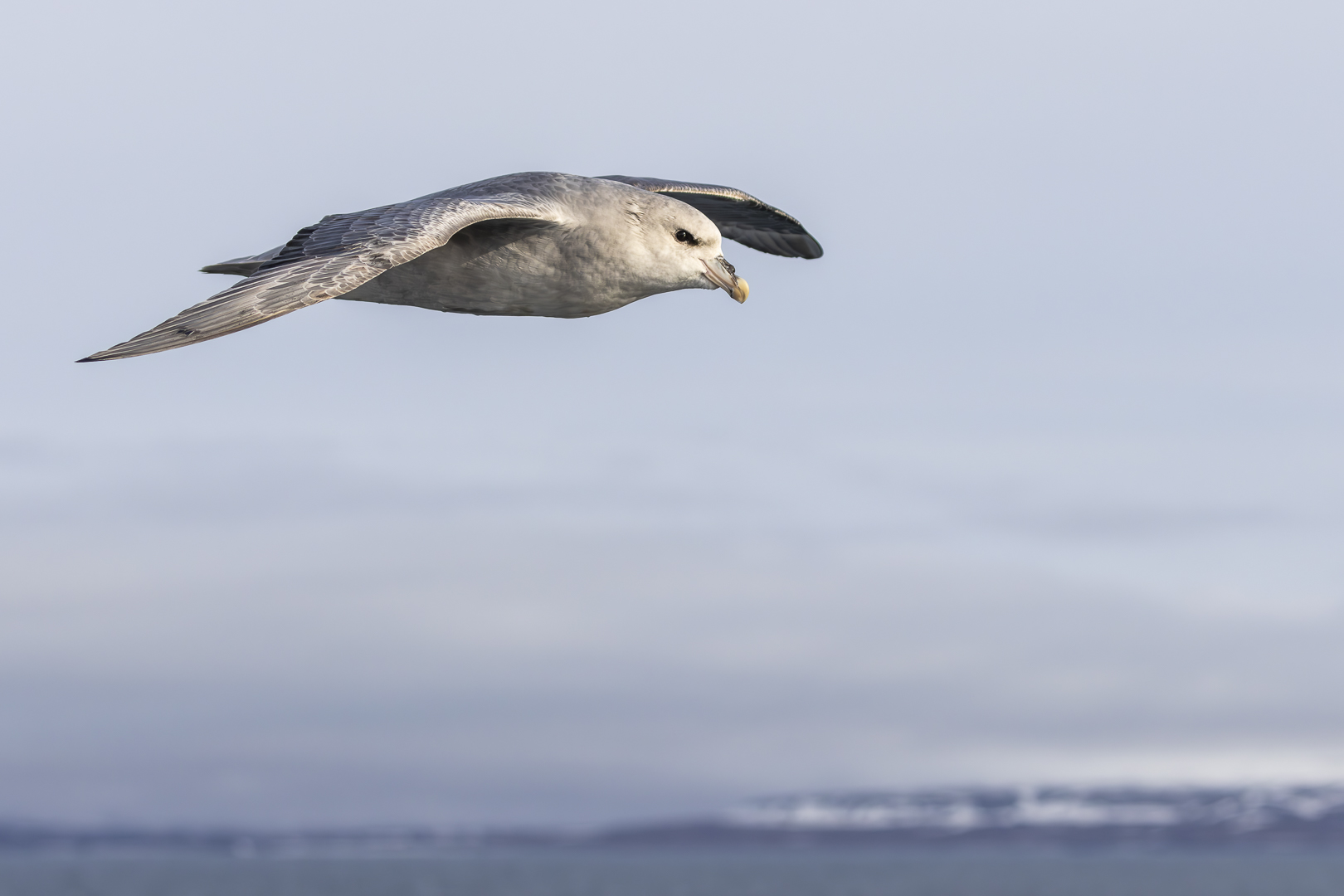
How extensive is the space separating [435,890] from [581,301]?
180 meters

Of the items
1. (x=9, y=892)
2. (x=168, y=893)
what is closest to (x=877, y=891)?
(x=168, y=893)

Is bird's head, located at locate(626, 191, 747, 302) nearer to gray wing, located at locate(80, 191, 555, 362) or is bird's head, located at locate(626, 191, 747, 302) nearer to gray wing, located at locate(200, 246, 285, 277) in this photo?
gray wing, located at locate(80, 191, 555, 362)

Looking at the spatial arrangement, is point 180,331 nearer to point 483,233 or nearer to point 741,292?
point 483,233

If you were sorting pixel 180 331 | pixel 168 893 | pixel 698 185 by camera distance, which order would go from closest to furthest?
pixel 180 331
pixel 698 185
pixel 168 893

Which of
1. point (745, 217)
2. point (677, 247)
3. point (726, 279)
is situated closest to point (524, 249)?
point (677, 247)

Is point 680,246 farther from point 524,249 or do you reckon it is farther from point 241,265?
point 241,265

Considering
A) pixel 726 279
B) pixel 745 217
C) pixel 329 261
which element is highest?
pixel 745 217

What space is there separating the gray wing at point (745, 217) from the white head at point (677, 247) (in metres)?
2.41

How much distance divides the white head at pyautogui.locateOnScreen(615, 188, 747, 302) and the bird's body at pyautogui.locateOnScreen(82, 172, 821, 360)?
0.04ft

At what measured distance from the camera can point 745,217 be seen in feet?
66.1

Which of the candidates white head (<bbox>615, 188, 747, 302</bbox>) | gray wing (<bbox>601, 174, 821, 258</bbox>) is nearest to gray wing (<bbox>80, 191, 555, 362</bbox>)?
white head (<bbox>615, 188, 747, 302</bbox>)

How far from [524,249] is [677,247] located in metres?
1.50

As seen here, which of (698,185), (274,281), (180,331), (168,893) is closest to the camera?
(180,331)

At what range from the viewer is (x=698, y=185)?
1884cm
